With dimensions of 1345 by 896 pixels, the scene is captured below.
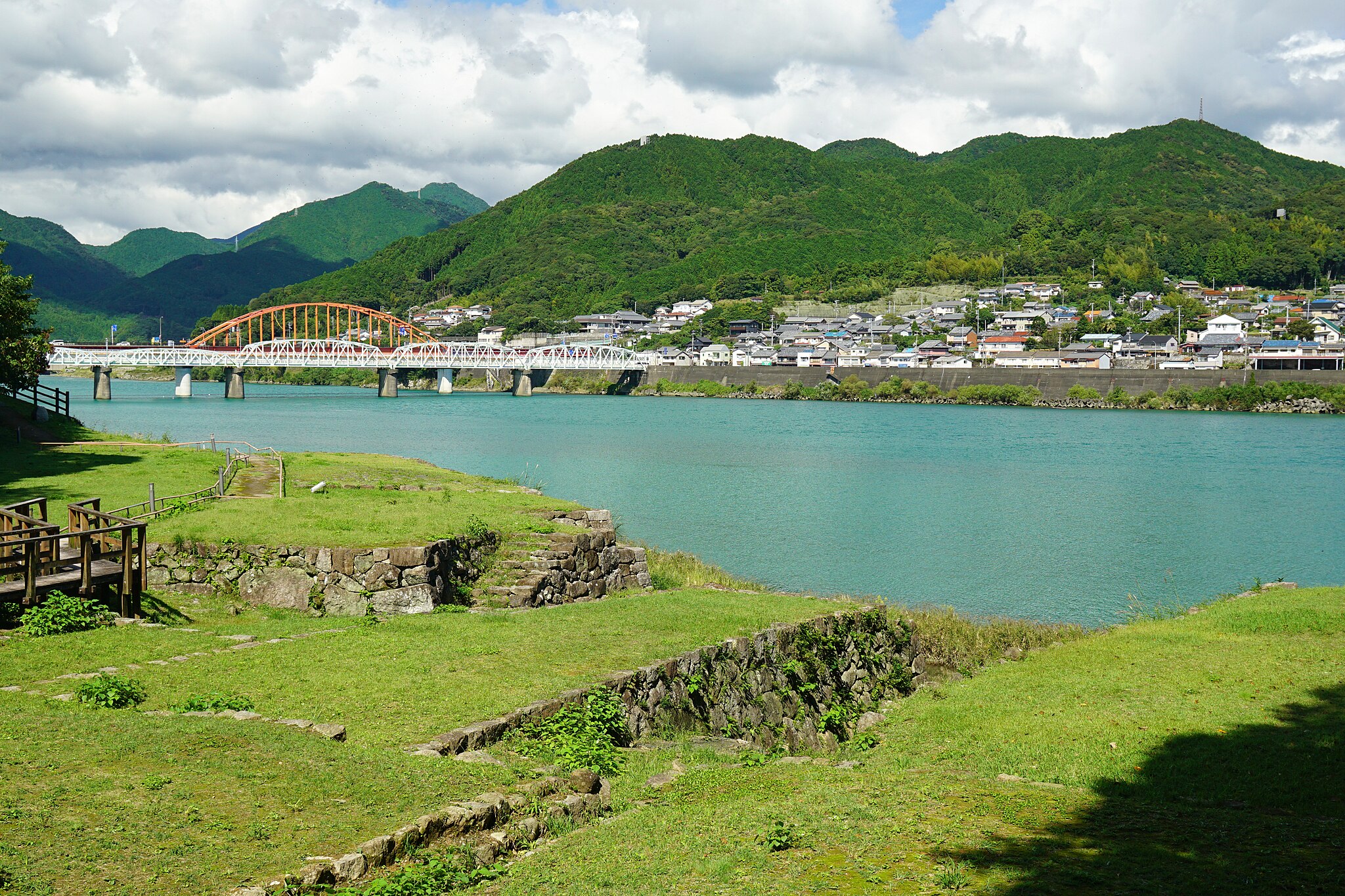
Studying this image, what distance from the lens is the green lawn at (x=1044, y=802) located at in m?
5.48

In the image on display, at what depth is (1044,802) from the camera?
6.81 metres

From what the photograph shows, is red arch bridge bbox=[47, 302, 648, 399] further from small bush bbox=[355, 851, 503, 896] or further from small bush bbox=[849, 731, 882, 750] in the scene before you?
small bush bbox=[355, 851, 503, 896]

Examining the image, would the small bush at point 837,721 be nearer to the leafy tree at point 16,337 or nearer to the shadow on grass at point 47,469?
the shadow on grass at point 47,469

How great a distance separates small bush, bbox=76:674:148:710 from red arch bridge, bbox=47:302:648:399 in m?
91.8

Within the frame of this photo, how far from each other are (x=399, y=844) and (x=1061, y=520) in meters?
28.4

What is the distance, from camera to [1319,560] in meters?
25.0

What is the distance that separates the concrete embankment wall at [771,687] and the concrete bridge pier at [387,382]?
101m

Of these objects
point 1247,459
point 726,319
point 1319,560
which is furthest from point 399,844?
point 726,319

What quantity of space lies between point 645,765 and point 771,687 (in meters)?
3.08

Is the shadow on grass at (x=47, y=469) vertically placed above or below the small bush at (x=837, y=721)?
above

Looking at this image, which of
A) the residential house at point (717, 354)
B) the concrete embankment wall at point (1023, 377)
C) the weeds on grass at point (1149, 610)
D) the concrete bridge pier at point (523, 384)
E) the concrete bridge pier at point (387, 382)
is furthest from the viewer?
the residential house at point (717, 354)

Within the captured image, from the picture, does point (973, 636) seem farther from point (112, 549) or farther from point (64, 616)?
point (64, 616)

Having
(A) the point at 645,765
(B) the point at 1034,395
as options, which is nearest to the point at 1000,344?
(B) the point at 1034,395

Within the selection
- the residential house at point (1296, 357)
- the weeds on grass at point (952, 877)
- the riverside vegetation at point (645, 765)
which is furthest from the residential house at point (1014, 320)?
the weeds on grass at point (952, 877)
